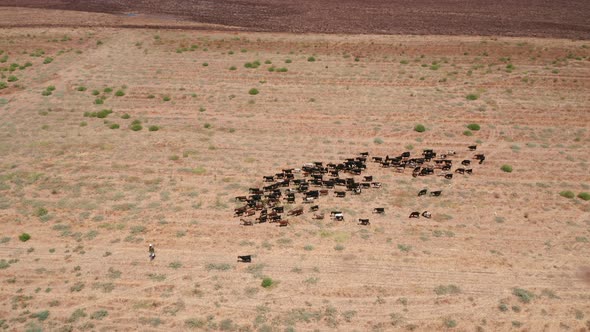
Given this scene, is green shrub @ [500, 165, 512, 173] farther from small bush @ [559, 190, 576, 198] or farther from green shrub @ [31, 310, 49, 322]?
green shrub @ [31, 310, 49, 322]

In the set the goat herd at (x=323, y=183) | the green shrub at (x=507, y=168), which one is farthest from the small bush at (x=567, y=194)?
the goat herd at (x=323, y=183)

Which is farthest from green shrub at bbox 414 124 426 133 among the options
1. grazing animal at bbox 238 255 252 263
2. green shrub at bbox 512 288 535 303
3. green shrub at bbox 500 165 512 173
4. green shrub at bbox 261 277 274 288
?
green shrub at bbox 261 277 274 288

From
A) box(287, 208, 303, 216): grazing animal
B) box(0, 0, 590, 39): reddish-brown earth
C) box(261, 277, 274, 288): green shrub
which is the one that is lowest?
box(261, 277, 274, 288): green shrub

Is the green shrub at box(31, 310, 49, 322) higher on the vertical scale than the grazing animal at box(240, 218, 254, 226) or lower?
lower

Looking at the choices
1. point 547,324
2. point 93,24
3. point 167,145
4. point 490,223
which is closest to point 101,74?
point 167,145

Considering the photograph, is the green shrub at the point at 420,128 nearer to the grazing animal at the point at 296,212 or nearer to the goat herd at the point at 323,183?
the goat herd at the point at 323,183

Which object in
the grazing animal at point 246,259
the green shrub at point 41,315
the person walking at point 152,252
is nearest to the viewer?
the green shrub at point 41,315

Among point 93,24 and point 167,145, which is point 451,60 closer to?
point 167,145
